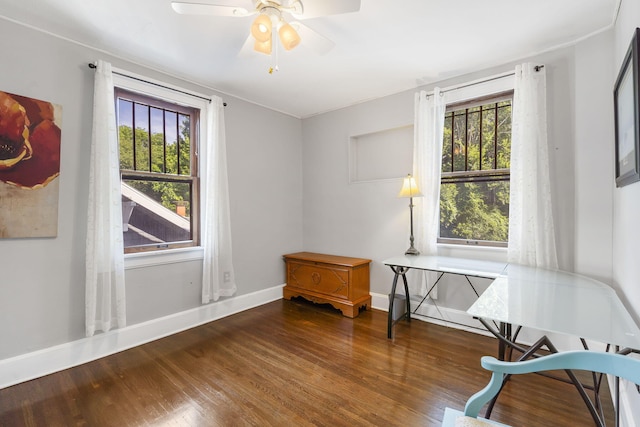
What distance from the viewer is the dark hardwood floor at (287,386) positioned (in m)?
1.72

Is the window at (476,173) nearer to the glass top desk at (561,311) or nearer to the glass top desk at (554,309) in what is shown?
the glass top desk at (554,309)

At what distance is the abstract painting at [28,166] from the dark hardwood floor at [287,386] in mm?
1160

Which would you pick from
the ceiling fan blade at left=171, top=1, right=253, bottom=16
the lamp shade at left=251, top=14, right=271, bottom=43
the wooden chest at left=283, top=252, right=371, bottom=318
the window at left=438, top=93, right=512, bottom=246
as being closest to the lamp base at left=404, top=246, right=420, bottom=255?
the window at left=438, top=93, right=512, bottom=246

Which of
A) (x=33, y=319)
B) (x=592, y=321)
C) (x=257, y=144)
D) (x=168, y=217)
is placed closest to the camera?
(x=592, y=321)

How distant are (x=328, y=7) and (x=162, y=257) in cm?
258

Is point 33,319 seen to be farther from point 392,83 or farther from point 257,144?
point 392,83

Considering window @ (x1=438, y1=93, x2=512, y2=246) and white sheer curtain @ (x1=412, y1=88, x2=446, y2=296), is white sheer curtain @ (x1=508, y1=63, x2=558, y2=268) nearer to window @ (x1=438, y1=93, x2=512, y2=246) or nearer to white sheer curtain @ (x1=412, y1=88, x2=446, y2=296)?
window @ (x1=438, y1=93, x2=512, y2=246)

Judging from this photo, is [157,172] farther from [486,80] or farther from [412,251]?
[486,80]

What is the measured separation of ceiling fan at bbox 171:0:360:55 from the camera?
1619 millimetres

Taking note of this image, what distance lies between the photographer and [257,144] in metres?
3.72

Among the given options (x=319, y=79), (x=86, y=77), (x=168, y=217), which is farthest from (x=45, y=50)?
(x=319, y=79)

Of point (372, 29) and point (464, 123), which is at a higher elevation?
point (372, 29)

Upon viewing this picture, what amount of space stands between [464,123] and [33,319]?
13.6ft

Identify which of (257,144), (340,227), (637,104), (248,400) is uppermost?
(257,144)
